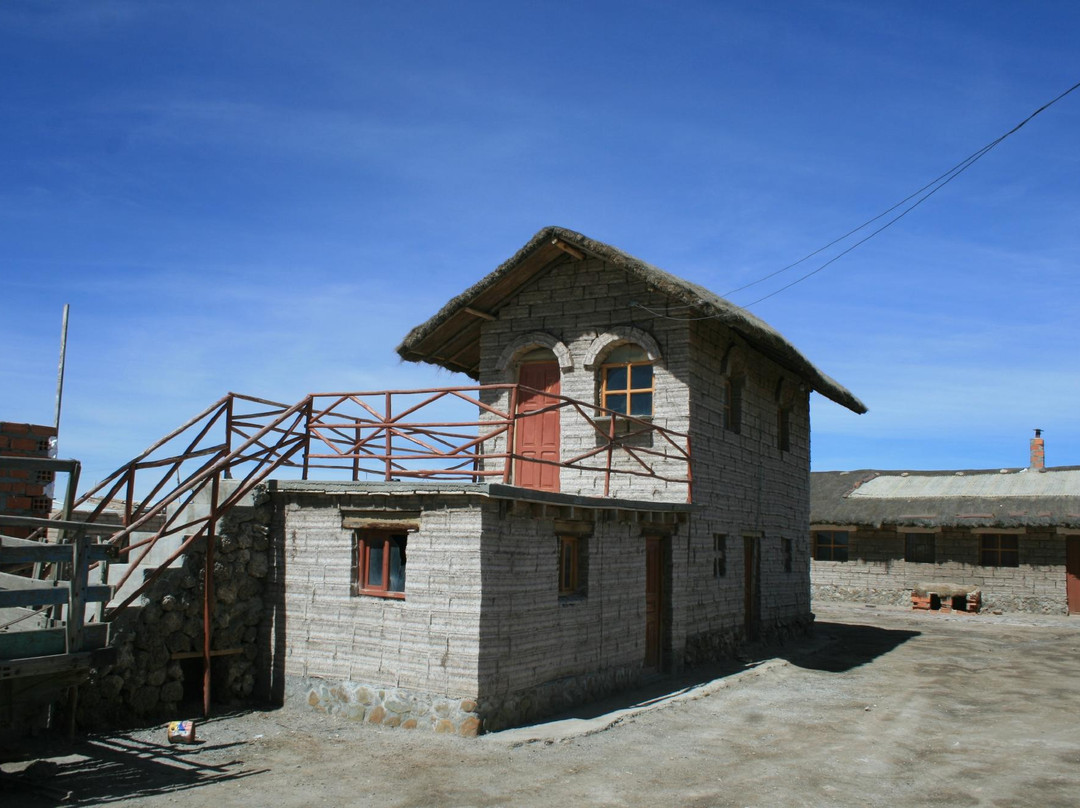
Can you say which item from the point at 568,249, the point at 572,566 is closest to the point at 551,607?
the point at 572,566

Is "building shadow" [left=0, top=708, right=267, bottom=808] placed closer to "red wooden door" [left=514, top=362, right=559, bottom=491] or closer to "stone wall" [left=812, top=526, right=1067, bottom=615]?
"red wooden door" [left=514, top=362, right=559, bottom=491]

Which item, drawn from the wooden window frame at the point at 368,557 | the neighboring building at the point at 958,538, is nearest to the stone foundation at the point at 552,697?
the wooden window frame at the point at 368,557

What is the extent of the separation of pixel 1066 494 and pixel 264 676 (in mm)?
26633

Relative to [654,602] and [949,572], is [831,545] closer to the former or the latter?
[949,572]

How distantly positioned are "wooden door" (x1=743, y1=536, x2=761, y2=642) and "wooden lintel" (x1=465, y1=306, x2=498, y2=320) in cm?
656

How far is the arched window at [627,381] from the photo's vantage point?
15.6 metres

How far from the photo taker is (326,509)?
11.9m

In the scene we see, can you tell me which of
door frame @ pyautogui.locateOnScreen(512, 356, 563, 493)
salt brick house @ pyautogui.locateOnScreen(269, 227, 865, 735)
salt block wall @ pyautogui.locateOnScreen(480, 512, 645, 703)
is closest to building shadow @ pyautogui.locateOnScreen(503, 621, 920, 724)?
salt brick house @ pyautogui.locateOnScreen(269, 227, 865, 735)

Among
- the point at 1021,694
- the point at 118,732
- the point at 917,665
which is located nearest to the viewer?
the point at 118,732

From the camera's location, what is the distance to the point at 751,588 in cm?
1820

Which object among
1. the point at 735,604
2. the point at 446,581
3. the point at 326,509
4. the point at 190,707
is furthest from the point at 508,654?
the point at 735,604

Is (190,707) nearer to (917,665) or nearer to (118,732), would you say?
(118,732)

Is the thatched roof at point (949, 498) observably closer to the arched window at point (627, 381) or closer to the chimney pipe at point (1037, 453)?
the chimney pipe at point (1037, 453)

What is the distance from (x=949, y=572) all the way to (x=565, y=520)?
21.8m
